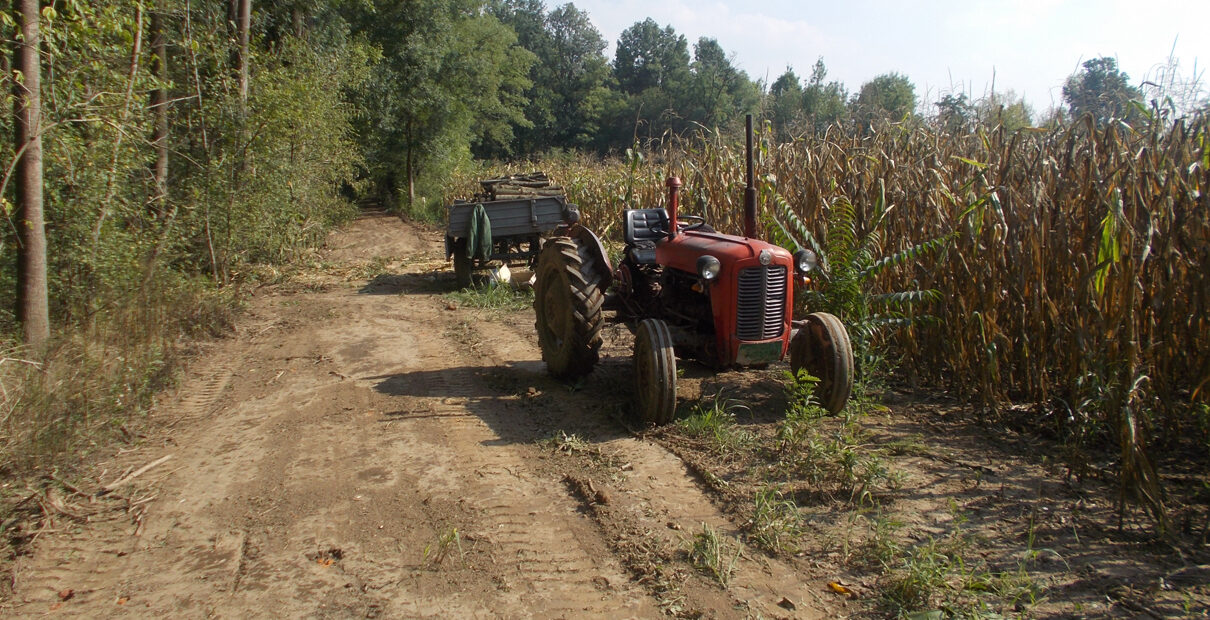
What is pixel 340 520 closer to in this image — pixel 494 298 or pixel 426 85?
pixel 494 298

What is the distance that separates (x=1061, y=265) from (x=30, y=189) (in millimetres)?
7339

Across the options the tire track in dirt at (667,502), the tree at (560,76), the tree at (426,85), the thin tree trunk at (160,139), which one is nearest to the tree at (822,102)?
the tire track in dirt at (667,502)

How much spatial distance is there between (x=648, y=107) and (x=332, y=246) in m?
25.9

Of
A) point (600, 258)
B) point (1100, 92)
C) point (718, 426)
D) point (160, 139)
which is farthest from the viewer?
point (160, 139)

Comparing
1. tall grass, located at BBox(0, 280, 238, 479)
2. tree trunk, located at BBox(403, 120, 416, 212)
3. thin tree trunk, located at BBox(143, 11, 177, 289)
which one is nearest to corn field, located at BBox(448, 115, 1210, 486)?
tall grass, located at BBox(0, 280, 238, 479)

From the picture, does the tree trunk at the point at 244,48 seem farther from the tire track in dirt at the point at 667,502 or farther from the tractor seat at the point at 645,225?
the tire track in dirt at the point at 667,502

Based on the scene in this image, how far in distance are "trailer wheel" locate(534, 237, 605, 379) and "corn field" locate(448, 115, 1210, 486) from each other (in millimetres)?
2221

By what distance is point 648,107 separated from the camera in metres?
40.4

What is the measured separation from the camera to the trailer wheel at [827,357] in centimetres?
504

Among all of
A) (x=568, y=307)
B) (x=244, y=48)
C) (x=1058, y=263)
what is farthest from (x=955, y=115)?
(x=244, y=48)

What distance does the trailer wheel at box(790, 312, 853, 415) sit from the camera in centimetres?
504

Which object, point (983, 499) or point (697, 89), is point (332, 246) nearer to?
point (983, 499)

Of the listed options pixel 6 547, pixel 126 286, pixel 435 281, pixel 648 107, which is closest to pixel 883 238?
pixel 6 547

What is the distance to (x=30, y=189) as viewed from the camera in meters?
6.07
